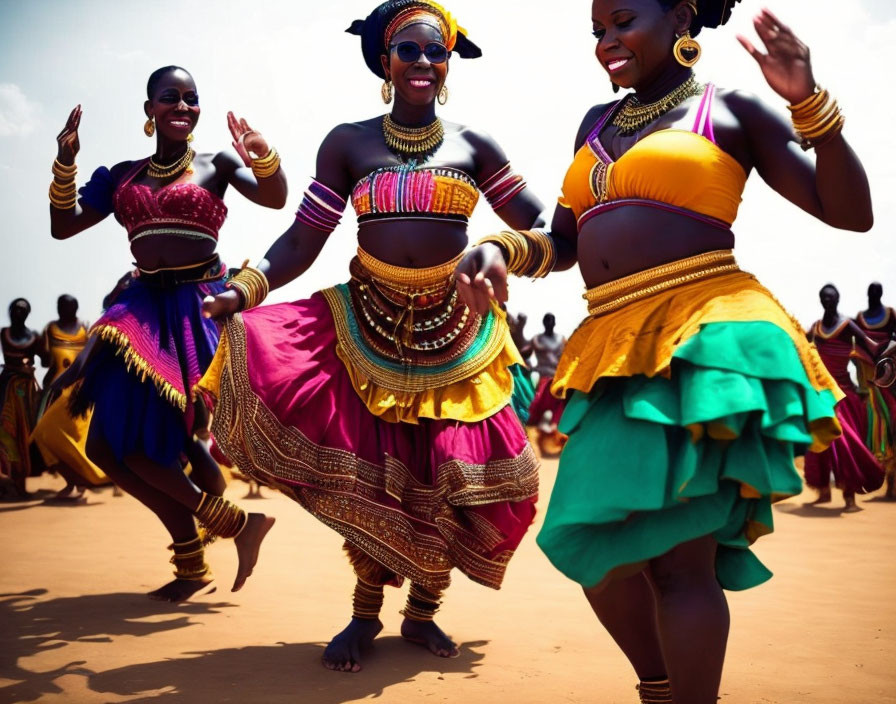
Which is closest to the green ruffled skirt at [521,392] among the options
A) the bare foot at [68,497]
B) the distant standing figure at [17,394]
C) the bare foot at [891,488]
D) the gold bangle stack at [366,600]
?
the gold bangle stack at [366,600]

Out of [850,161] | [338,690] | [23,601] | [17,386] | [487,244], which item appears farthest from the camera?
[17,386]

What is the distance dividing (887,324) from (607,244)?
35.5ft

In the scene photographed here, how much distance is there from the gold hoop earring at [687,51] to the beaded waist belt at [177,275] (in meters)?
3.54

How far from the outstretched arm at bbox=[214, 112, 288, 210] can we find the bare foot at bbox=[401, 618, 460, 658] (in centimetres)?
238

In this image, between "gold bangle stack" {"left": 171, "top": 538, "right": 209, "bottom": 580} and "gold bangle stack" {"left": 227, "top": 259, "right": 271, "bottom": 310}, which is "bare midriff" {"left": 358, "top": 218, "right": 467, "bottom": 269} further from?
"gold bangle stack" {"left": 171, "top": 538, "right": 209, "bottom": 580}

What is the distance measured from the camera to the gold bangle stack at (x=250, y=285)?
4332 mm

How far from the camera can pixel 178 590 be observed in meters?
5.67

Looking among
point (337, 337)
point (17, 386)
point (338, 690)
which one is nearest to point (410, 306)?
point (337, 337)

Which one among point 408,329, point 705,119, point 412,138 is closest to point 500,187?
point 412,138

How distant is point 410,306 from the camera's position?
4477mm

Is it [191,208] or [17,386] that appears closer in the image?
[191,208]

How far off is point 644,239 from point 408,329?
1.71 meters

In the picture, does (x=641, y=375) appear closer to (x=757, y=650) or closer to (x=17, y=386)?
(x=757, y=650)

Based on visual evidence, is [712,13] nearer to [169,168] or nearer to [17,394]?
[169,168]
